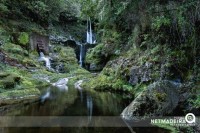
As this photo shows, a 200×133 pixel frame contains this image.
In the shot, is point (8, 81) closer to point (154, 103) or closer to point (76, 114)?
point (76, 114)

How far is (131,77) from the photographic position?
591 inches

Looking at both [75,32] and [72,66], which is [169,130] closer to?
[72,66]

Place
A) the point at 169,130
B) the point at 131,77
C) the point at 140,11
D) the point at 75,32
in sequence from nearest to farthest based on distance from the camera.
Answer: the point at 169,130
the point at 140,11
the point at 131,77
the point at 75,32

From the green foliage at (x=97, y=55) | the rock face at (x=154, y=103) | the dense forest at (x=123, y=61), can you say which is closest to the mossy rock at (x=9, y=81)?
the dense forest at (x=123, y=61)

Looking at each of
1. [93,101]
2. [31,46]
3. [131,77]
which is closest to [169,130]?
[93,101]

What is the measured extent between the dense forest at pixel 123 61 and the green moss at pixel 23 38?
48 millimetres

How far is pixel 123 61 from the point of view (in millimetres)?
16891

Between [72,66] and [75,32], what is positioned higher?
[75,32]

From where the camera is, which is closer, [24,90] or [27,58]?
[24,90]

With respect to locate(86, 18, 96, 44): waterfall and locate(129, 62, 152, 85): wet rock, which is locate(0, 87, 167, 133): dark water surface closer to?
locate(129, 62, 152, 85): wet rock

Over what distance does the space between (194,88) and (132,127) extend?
328 cm

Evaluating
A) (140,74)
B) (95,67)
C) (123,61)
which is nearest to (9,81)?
(140,74)

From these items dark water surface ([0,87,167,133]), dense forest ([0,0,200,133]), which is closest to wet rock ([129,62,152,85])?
dense forest ([0,0,200,133])

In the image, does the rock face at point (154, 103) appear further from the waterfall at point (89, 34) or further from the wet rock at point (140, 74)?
the waterfall at point (89, 34)
